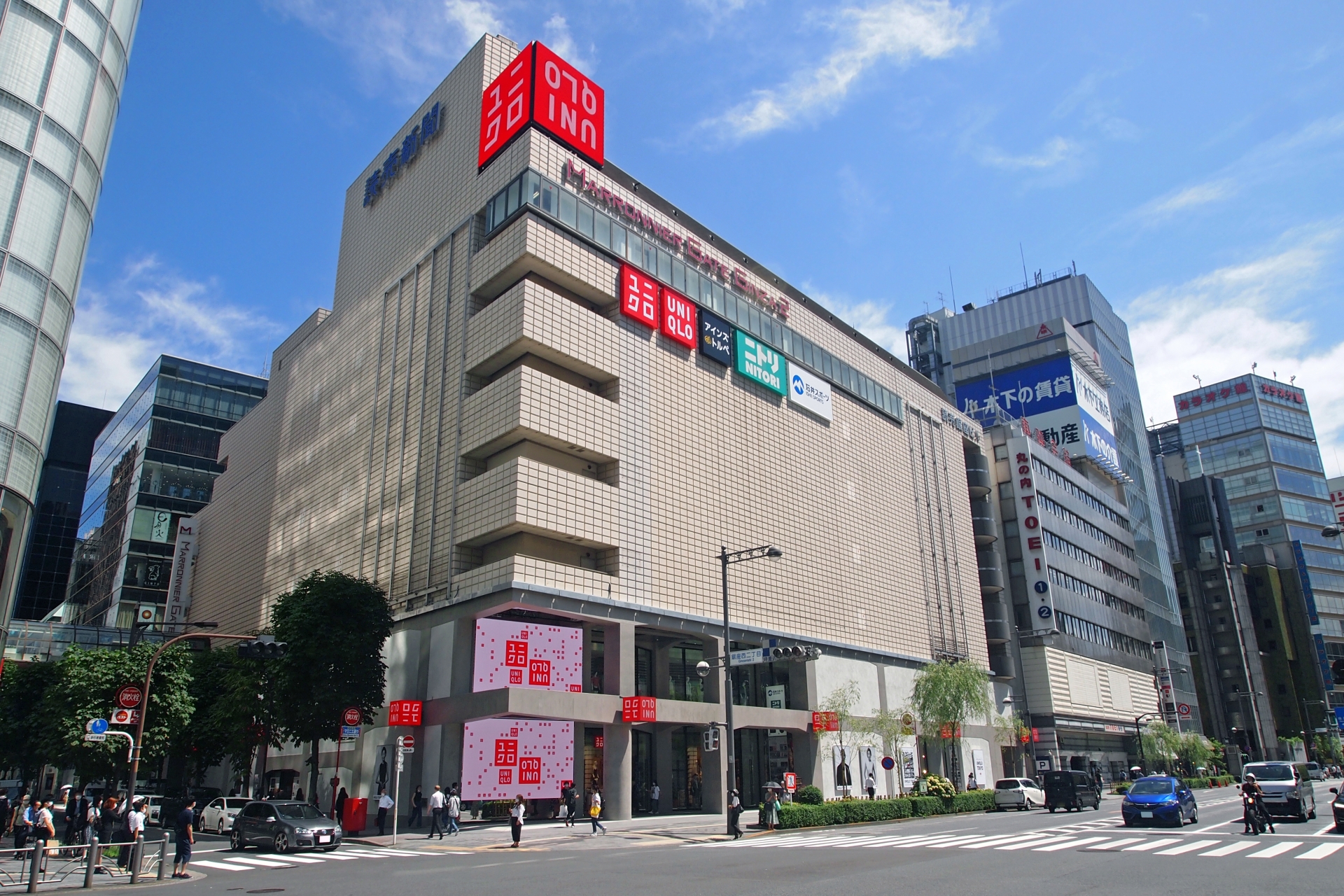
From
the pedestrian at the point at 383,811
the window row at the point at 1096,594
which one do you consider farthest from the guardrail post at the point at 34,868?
the window row at the point at 1096,594

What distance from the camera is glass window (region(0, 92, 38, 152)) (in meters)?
21.5

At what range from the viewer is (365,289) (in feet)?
200

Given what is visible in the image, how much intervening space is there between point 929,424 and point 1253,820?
5360cm

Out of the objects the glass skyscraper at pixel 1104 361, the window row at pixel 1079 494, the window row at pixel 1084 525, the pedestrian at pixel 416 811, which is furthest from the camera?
the glass skyscraper at pixel 1104 361

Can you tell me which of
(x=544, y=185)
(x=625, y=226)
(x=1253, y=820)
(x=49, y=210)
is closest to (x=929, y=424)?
(x=625, y=226)

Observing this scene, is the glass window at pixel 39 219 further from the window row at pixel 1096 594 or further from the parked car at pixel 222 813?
the window row at pixel 1096 594

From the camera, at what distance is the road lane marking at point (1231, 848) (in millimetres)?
21188

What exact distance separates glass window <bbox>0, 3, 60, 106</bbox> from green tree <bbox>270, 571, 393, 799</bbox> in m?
25.7

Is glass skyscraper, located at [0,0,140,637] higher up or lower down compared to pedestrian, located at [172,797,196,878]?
higher up

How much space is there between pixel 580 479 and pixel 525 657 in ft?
30.6

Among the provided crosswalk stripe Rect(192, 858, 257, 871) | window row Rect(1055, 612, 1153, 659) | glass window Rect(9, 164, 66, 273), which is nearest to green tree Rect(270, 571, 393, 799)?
crosswalk stripe Rect(192, 858, 257, 871)

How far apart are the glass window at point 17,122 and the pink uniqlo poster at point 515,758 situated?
28.4 meters

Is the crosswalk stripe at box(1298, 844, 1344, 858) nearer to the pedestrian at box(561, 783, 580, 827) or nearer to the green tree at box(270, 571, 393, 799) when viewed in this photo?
the pedestrian at box(561, 783, 580, 827)

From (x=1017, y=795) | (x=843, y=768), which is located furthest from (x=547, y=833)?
(x=1017, y=795)
